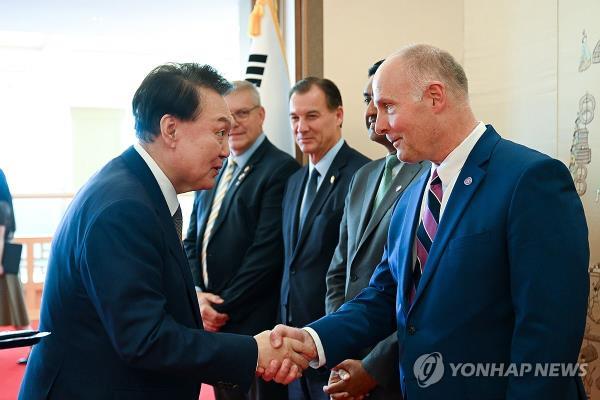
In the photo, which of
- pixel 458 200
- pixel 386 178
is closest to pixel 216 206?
pixel 386 178

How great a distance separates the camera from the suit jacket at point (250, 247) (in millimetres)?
3238

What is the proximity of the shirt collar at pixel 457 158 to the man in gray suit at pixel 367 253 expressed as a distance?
1.83 ft

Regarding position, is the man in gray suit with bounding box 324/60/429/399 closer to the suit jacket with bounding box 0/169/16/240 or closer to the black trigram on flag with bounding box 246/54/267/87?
the suit jacket with bounding box 0/169/16/240

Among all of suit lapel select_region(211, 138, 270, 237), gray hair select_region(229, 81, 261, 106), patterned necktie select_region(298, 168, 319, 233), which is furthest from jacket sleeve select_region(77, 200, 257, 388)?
gray hair select_region(229, 81, 261, 106)

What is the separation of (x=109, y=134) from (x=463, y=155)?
12.7 meters

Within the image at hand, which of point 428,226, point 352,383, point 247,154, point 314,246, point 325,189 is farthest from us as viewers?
point 247,154

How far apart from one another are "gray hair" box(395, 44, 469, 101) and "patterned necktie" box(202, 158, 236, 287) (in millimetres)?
1769

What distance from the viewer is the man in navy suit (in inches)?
61.4

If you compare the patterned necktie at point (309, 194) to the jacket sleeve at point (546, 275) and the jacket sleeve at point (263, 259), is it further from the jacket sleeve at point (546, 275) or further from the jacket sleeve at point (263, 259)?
the jacket sleeve at point (546, 275)

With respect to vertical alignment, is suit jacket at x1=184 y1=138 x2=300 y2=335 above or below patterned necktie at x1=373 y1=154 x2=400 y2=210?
below

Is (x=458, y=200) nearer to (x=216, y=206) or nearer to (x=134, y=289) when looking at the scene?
(x=134, y=289)

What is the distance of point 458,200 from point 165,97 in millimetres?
855

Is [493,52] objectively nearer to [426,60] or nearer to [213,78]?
[426,60]

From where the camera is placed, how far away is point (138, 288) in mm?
1612
